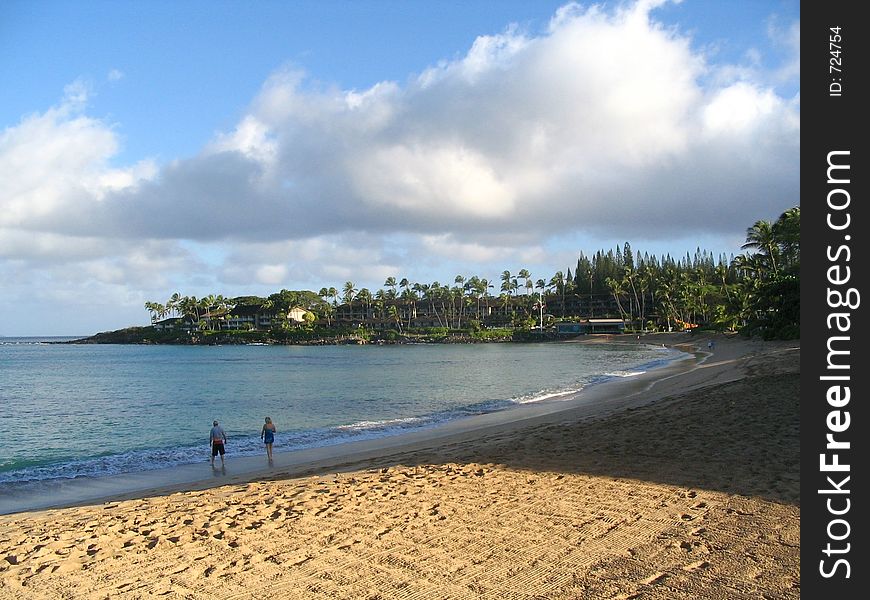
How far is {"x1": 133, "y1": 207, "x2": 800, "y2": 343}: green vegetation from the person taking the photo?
129 meters

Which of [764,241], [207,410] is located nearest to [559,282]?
[764,241]

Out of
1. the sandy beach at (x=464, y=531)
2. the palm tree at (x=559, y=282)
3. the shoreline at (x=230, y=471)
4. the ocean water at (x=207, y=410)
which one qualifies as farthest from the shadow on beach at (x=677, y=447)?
the palm tree at (x=559, y=282)

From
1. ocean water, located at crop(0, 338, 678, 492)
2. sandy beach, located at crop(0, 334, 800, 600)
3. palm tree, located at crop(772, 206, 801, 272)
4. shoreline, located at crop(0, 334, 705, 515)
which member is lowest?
ocean water, located at crop(0, 338, 678, 492)

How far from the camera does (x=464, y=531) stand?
720 cm

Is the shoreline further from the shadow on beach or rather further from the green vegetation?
the green vegetation

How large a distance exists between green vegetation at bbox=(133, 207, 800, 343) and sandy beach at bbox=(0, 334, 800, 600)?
105353mm

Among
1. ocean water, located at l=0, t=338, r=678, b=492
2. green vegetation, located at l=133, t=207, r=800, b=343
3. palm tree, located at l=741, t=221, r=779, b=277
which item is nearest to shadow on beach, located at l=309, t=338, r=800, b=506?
ocean water, located at l=0, t=338, r=678, b=492

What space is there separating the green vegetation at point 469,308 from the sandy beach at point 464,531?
105 meters

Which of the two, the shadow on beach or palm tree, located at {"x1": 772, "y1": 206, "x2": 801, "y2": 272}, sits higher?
palm tree, located at {"x1": 772, "y1": 206, "x2": 801, "y2": 272}

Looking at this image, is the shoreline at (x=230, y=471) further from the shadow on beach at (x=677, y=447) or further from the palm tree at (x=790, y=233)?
the palm tree at (x=790, y=233)

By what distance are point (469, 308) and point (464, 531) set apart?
539ft

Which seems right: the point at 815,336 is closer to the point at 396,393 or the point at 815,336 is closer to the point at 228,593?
the point at 228,593

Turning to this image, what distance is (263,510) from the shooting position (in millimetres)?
8727

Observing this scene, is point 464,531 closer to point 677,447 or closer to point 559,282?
point 677,447
